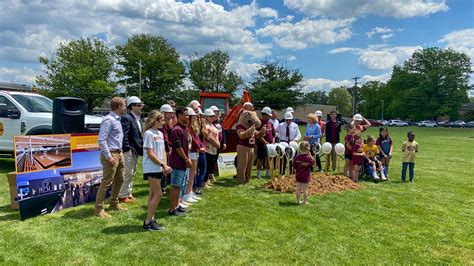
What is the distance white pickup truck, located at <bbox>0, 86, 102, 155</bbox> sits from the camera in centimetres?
967

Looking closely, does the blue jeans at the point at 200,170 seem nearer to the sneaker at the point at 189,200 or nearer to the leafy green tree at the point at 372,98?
the sneaker at the point at 189,200

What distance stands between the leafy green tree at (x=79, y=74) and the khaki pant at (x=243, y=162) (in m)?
30.7

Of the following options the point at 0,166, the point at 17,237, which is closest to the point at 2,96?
the point at 0,166

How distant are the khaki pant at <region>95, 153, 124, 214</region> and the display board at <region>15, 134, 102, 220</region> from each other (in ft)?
2.83

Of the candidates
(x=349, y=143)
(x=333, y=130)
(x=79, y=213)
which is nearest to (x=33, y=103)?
(x=79, y=213)

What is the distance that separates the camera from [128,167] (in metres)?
6.92

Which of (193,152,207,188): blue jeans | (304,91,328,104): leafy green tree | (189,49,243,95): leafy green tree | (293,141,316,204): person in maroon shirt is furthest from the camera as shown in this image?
(304,91,328,104): leafy green tree

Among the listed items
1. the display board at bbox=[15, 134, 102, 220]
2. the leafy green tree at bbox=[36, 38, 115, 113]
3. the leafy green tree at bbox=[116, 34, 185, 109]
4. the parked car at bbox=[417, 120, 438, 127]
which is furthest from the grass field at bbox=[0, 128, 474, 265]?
the parked car at bbox=[417, 120, 438, 127]

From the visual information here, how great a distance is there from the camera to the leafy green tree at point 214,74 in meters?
64.1

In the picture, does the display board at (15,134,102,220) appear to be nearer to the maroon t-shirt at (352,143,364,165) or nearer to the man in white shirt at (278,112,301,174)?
the man in white shirt at (278,112,301,174)

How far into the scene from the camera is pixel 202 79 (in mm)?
64938

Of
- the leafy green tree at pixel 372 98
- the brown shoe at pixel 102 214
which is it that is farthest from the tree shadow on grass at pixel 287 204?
the leafy green tree at pixel 372 98

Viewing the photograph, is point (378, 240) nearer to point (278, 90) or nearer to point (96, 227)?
point (96, 227)

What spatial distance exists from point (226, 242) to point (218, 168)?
5.13 metres
